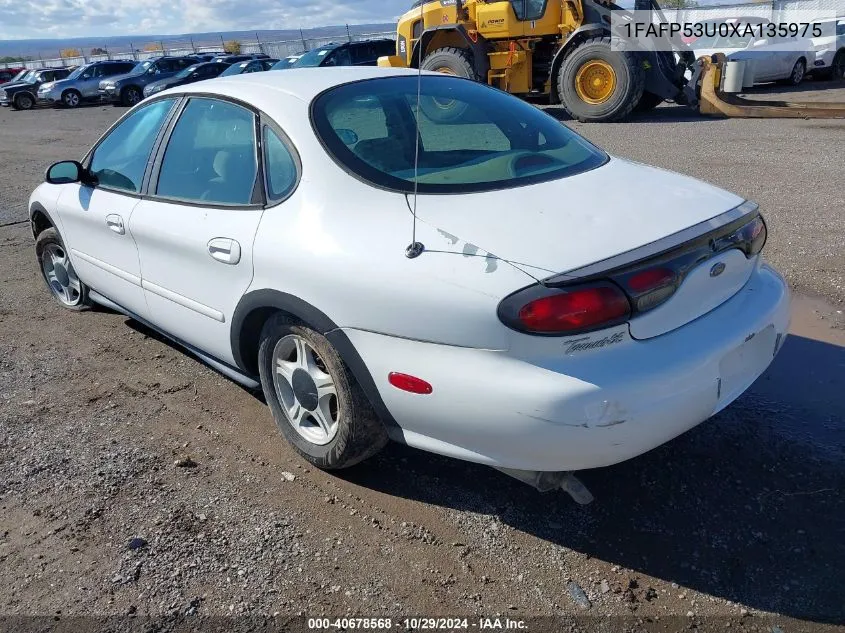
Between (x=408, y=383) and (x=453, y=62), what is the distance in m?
12.2

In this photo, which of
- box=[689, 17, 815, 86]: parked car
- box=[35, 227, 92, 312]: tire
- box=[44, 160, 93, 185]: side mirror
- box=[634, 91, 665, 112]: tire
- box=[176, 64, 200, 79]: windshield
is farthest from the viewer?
box=[176, 64, 200, 79]: windshield

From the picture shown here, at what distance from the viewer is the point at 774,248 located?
540 centimetres

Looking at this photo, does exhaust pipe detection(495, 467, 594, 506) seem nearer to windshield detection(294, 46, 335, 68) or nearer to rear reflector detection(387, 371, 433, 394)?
rear reflector detection(387, 371, 433, 394)

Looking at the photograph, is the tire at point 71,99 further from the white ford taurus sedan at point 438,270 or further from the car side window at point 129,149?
the white ford taurus sedan at point 438,270

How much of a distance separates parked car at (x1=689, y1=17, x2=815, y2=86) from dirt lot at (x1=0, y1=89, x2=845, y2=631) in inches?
564

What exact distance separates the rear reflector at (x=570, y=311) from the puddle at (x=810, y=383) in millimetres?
1540

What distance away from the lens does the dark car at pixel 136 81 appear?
83.6ft

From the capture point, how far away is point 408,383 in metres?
2.45

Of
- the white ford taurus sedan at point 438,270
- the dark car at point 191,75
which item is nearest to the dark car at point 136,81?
the dark car at point 191,75

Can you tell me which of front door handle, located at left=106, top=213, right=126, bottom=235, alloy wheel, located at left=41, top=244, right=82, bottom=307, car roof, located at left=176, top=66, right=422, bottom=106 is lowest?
alloy wheel, located at left=41, top=244, right=82, bottom=307

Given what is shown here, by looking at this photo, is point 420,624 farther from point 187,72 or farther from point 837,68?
point 187,72

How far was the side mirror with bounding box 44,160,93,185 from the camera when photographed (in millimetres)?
4160

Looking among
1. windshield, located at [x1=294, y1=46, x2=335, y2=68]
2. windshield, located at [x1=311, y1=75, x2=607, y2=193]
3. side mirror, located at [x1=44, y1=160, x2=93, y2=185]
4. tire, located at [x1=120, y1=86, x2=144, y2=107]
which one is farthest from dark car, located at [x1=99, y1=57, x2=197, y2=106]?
windshield, located at [x1=311, y1=75, x2=607, y2=193]

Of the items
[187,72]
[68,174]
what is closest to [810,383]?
[68,174]
